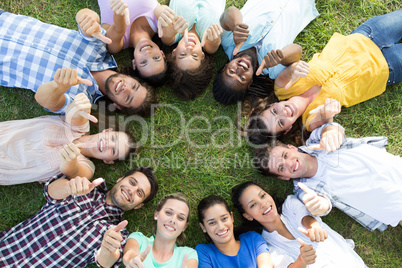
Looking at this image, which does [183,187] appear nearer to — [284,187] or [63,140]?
[284,187]

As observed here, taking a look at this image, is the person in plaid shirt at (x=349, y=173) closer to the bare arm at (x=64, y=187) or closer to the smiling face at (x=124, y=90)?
the smiling face at (x=124, y=90)

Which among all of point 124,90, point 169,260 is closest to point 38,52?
point 124,90

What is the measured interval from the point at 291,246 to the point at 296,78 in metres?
1.69

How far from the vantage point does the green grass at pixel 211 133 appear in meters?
3.26

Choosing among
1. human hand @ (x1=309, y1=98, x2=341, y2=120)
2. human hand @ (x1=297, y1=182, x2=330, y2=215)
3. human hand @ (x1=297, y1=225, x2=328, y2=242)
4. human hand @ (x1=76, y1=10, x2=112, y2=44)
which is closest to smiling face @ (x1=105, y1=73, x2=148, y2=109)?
human hand @ (x1=76, y1=10, x2=112, y2=44)

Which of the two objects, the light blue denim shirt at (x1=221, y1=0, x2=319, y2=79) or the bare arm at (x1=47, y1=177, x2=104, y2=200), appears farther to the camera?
the light blue denim shirt at (x1=221, y1=0, x2=319, y2=79)

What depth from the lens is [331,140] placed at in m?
2.77

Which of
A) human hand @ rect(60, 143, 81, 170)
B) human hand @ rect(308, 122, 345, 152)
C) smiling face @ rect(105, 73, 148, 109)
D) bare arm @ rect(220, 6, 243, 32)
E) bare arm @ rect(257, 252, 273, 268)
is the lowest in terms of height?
bare arm @ rect(257, 252, 273, 268)

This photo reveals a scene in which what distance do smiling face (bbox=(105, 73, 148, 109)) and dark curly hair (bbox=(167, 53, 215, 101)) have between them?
0.34 metres

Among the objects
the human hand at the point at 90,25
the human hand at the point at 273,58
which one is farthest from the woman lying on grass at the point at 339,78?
the human hand at the point at 90,25

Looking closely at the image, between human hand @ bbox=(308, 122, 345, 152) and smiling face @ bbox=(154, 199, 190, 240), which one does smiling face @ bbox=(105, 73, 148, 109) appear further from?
human hand @ bbox=(308, 122, 345, 152)

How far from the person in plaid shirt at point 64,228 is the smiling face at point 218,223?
2.18 ft

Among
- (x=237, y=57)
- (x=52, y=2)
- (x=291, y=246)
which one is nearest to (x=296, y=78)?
(x=237, y=57)

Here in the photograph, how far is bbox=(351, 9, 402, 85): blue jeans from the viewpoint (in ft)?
10.3
